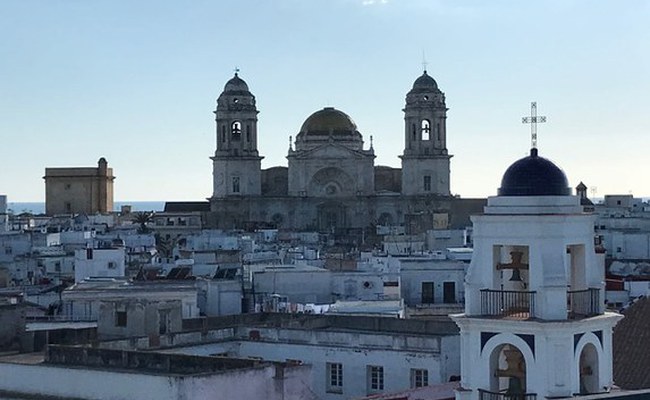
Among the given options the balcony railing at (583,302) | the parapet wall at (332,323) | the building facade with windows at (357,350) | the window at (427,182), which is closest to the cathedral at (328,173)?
the window at (427,182)

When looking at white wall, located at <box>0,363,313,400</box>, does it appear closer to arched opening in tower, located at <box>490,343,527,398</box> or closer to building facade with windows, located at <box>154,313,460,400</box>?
building facade with windows, located at <box>154,313,460,400</box>

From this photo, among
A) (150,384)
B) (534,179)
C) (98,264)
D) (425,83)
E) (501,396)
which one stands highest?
(425,83)

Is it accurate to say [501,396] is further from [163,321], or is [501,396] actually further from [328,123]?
[328,123]

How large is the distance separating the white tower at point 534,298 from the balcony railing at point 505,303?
0.03 feet

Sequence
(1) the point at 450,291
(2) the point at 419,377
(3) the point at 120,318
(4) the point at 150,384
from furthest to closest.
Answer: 1. (1) the point at 450,291
2. (3) the point at 120,318
3. (2) the point at 419,377
4. (4) the point at 150,384

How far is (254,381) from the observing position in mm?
21203

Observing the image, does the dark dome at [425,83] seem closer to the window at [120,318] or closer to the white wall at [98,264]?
the white wall at [98,264]

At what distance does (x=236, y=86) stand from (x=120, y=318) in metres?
74.3

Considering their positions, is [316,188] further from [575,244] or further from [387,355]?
[575,244]

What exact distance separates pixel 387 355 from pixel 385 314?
6.32m

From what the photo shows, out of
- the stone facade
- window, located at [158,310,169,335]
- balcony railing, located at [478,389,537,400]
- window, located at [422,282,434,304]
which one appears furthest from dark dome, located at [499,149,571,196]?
the stone facade

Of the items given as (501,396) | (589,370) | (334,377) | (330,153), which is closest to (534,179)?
(589,370)

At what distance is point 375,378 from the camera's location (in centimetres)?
2623

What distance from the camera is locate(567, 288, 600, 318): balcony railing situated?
49.9 feet
